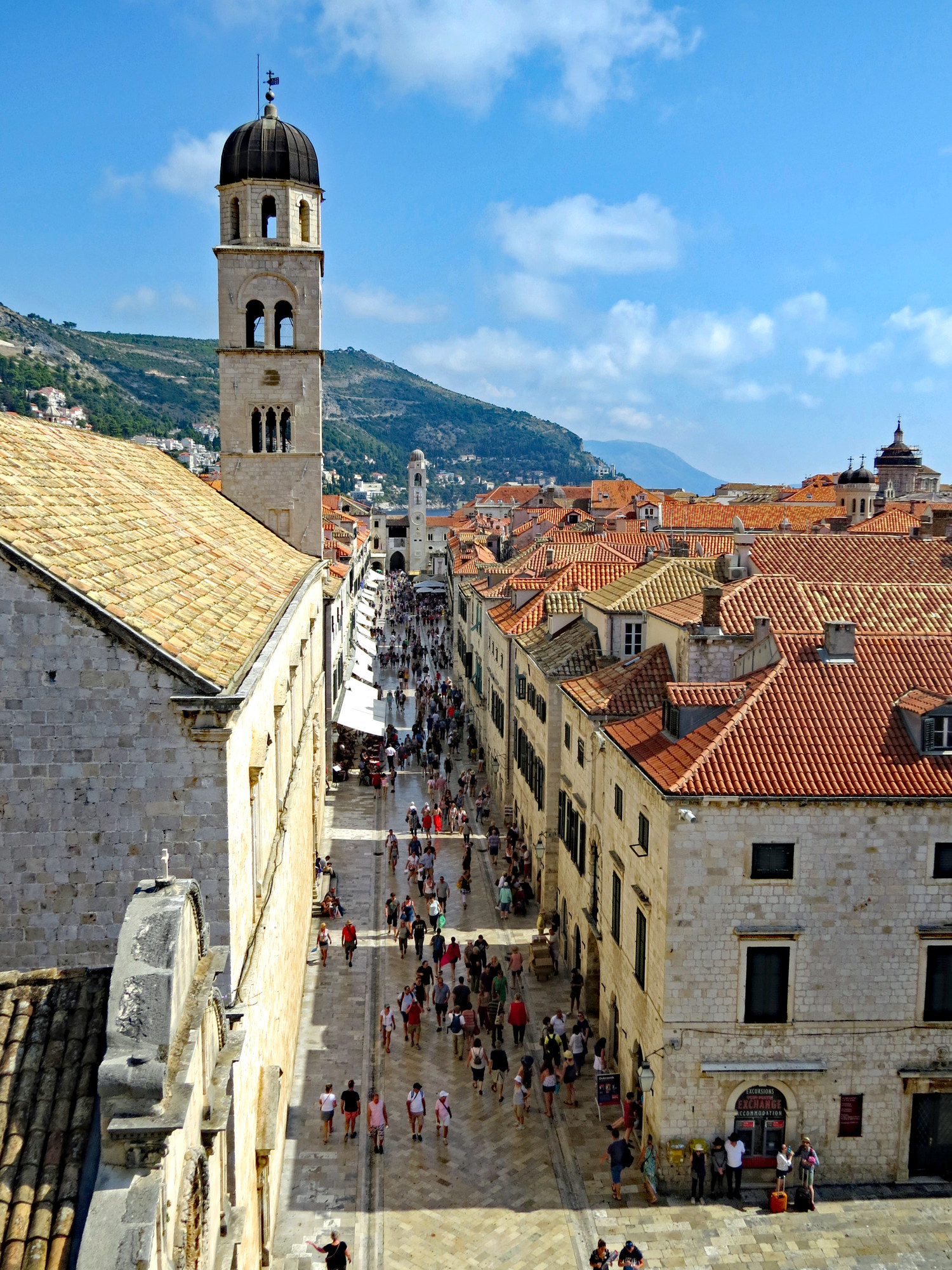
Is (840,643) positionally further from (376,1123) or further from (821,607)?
(376,1123)

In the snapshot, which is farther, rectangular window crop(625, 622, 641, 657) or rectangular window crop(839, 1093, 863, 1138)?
rectangular window crop(625, 622, 641, 657)

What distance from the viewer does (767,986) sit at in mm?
18406

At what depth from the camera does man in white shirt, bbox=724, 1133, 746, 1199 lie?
18172 millimetres

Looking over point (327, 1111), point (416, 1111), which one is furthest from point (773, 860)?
point (327, 1111)

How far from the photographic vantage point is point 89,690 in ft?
39.9

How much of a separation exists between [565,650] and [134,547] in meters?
17.7

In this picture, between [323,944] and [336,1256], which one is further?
[323,944]

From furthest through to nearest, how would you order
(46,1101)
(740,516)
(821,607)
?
(740,516)
(821,607)
(46,1101)

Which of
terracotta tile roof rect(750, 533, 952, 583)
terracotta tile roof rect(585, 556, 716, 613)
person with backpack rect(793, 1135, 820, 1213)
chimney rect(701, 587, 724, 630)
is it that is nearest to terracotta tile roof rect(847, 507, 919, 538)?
terracotta tile roof rect(750, 533, 952, 583)

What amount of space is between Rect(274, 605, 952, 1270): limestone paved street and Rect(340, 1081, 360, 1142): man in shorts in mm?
242

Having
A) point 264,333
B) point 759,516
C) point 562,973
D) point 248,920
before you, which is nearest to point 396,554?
point 759,516

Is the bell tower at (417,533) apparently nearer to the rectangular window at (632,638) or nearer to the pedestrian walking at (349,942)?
the rectangular window at (632,638)

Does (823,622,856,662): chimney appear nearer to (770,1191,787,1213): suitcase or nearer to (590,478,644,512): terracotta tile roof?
(770,1191,787,1213): suitcase

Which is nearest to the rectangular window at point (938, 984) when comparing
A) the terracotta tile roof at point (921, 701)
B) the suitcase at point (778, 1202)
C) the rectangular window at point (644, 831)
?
the suitcase at point (778, 1202)
